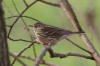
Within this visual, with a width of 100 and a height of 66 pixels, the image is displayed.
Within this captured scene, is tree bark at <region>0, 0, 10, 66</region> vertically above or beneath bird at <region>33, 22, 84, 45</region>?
above

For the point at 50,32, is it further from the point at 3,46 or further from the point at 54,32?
the point at 3,46

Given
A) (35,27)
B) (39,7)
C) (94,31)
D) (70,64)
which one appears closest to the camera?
(94,31)

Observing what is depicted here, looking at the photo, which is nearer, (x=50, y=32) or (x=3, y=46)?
(x=3, y=46)

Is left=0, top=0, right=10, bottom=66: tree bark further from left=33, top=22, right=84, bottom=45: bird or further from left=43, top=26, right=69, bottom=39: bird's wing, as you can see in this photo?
left=43, top=26, right=69, bottom=39: bird's wing

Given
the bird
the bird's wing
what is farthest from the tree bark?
the bird's wing

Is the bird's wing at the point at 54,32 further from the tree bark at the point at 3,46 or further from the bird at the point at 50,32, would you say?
the tree bark at the point at 3,46

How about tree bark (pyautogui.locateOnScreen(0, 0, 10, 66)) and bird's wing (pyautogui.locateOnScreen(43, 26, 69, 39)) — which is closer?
tree bark (pyautogui.locateOnScreen(0, 0, 10, 66))

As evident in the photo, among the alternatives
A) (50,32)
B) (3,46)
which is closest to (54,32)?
(50,32)

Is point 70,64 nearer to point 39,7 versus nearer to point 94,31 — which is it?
point 39,7

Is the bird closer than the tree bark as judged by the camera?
No

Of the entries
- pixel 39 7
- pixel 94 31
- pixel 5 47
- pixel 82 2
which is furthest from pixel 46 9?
pixel 5 47

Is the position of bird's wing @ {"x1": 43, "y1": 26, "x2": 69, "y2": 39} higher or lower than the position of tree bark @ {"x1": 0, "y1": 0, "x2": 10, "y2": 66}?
lower
